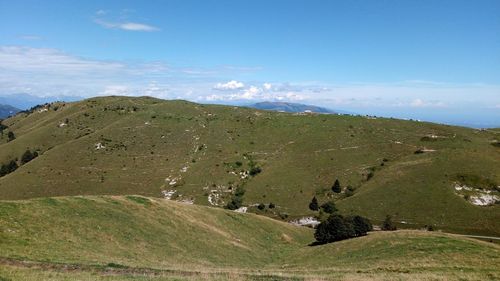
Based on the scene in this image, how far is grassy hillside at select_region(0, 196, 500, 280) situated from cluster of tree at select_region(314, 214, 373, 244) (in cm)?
368

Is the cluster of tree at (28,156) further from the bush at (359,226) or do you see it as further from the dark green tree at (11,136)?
the bush at (359,226)

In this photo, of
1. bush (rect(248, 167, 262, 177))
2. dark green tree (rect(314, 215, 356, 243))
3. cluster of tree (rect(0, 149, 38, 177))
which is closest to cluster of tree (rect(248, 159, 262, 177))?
bush (rect(248, 167, 262, 177))

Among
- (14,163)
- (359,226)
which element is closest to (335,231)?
(359,226)

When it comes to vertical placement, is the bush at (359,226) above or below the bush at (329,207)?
above

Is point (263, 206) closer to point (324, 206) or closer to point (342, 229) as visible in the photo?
point (324, 206)

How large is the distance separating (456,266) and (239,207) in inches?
2710

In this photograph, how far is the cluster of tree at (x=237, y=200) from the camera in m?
96.4

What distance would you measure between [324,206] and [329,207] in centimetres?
204

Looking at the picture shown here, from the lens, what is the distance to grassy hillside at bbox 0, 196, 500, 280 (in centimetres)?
2609

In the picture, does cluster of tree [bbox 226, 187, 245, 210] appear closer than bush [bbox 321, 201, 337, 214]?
No

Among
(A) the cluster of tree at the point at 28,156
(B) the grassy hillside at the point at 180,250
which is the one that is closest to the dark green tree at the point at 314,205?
(B) the grassy hillside at the point at 180,250

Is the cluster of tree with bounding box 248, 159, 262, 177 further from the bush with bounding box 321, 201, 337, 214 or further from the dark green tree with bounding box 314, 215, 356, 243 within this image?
the dark green tree with bounding box 314, 215, 356, 243

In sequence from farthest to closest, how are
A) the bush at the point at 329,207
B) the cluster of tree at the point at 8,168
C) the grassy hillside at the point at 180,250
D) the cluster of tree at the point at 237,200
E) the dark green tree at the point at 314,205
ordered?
the cluster of tree at the point at 8,168, the cluster of tree at the point at 237,200, the dark green tree at the point at 314,205, the bush at the point at 329,207, the grassy hillside at the point at 180,250

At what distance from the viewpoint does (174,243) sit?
42344 mm
